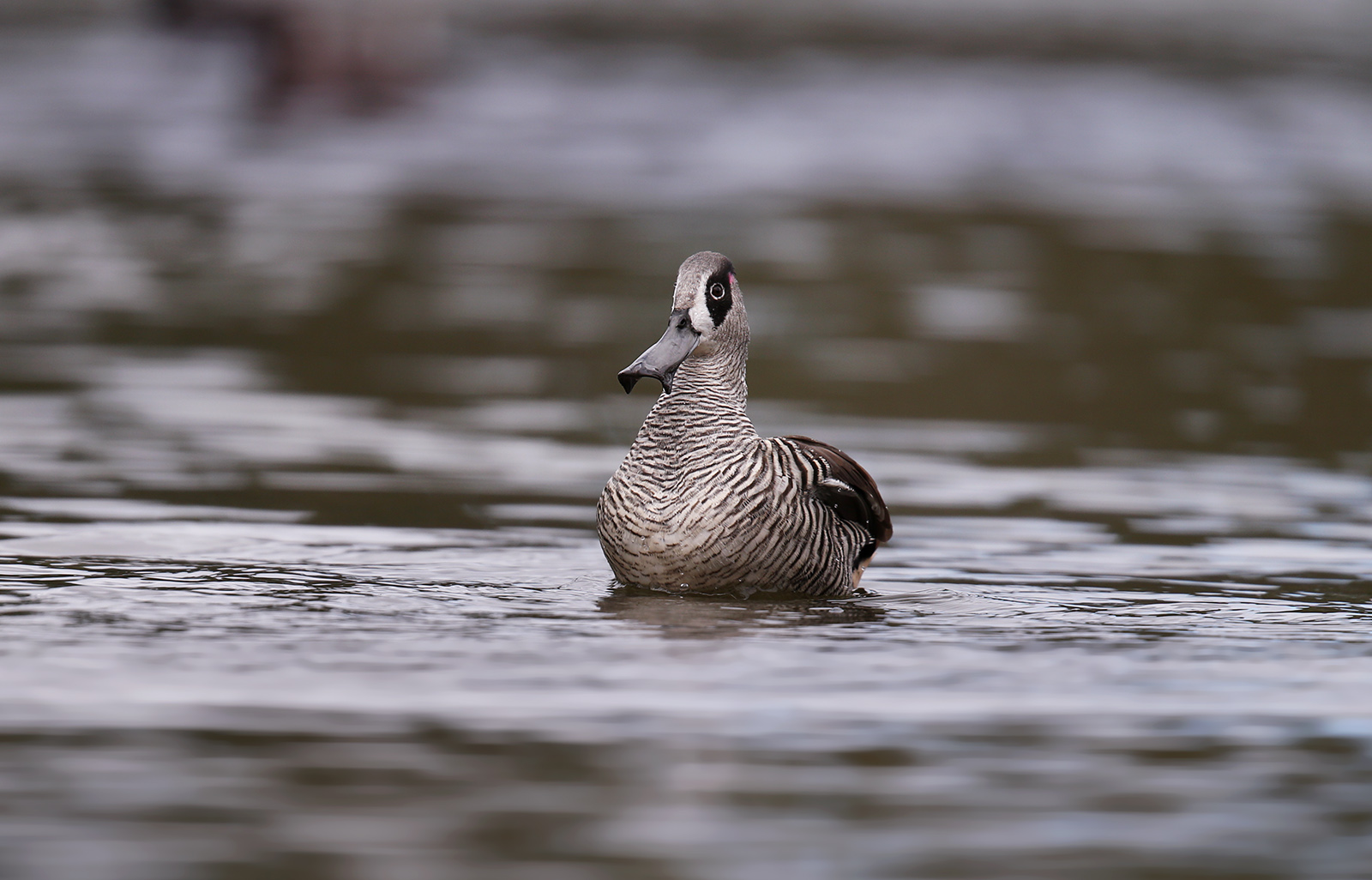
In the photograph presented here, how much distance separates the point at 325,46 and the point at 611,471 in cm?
1415

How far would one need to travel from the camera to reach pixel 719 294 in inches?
309

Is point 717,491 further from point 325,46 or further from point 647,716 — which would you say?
point 325,46

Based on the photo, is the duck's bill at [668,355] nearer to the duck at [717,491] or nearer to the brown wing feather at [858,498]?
the duck at [717,491]

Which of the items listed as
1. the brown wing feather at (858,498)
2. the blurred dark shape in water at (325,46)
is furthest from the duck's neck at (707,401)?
the blurred dark shape in water at (325,46)

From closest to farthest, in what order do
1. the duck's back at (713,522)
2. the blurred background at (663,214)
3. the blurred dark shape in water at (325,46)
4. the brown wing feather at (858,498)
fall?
the duck's back at (713,522), the brown wing feather at (858,498), the blurred background at (663,214), the blurred dark shape in water at (325,46)

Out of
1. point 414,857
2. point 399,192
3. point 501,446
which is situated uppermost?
point 399,192

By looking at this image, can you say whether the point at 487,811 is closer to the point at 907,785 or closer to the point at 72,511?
the point at 907,785

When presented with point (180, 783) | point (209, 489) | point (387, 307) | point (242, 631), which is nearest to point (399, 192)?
point (387, 307)

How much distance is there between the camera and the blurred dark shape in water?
22.5 m

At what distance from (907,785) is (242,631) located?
102 inches

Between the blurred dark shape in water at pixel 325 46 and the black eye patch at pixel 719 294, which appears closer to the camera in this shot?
the black eye patch at pixel 719 294

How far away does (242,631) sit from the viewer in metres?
6.83

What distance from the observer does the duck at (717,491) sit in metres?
7.45

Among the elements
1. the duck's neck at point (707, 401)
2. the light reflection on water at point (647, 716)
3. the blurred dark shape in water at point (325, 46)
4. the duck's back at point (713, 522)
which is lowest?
the light reflection on water at point (647, 716)
